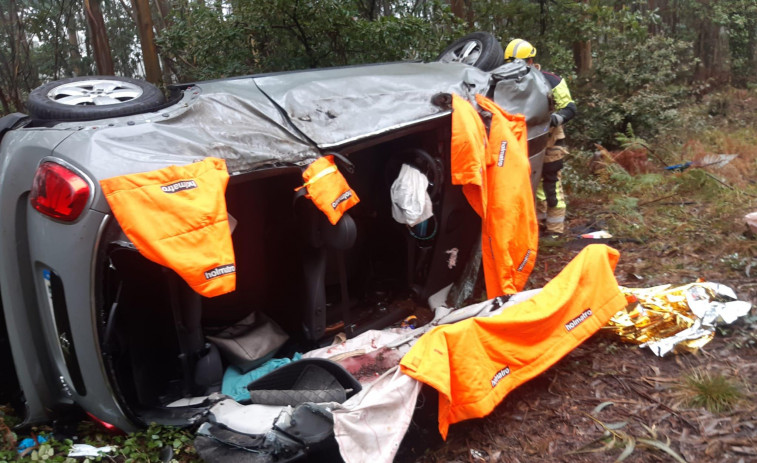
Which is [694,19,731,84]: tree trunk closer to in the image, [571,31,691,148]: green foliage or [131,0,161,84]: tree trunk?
[571,31,691,148]: green foliage

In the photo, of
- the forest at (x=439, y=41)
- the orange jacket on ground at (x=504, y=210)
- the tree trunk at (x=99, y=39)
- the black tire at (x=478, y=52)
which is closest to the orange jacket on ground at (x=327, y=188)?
the orange jacket on ground at (x=504, y=210)

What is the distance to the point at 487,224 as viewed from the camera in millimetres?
3930

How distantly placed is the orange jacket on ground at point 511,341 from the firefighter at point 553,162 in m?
2.51

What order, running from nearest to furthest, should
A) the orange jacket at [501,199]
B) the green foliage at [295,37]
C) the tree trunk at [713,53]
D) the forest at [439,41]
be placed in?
the orange jacket at [501,199], the green foliage at [295,37], the forest at [439,41], the tree trunk at [713,53]

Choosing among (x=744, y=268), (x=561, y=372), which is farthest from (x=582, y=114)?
(x=561, y=372)

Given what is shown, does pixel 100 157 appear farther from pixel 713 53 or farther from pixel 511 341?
pixel 713 53

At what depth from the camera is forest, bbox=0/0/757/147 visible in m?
7.01

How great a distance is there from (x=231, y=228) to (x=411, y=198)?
126 centimetres

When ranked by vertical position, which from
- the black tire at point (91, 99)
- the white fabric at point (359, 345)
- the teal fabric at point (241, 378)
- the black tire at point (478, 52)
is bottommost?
the teal fabric at point (241, 378)

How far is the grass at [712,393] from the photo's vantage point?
2.98 meters

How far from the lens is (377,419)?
2.66m

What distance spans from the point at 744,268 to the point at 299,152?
3363 mm

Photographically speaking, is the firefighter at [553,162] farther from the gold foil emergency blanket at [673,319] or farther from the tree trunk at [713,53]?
the tree trunk at [713,53]

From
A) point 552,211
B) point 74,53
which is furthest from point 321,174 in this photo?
point 74,53
